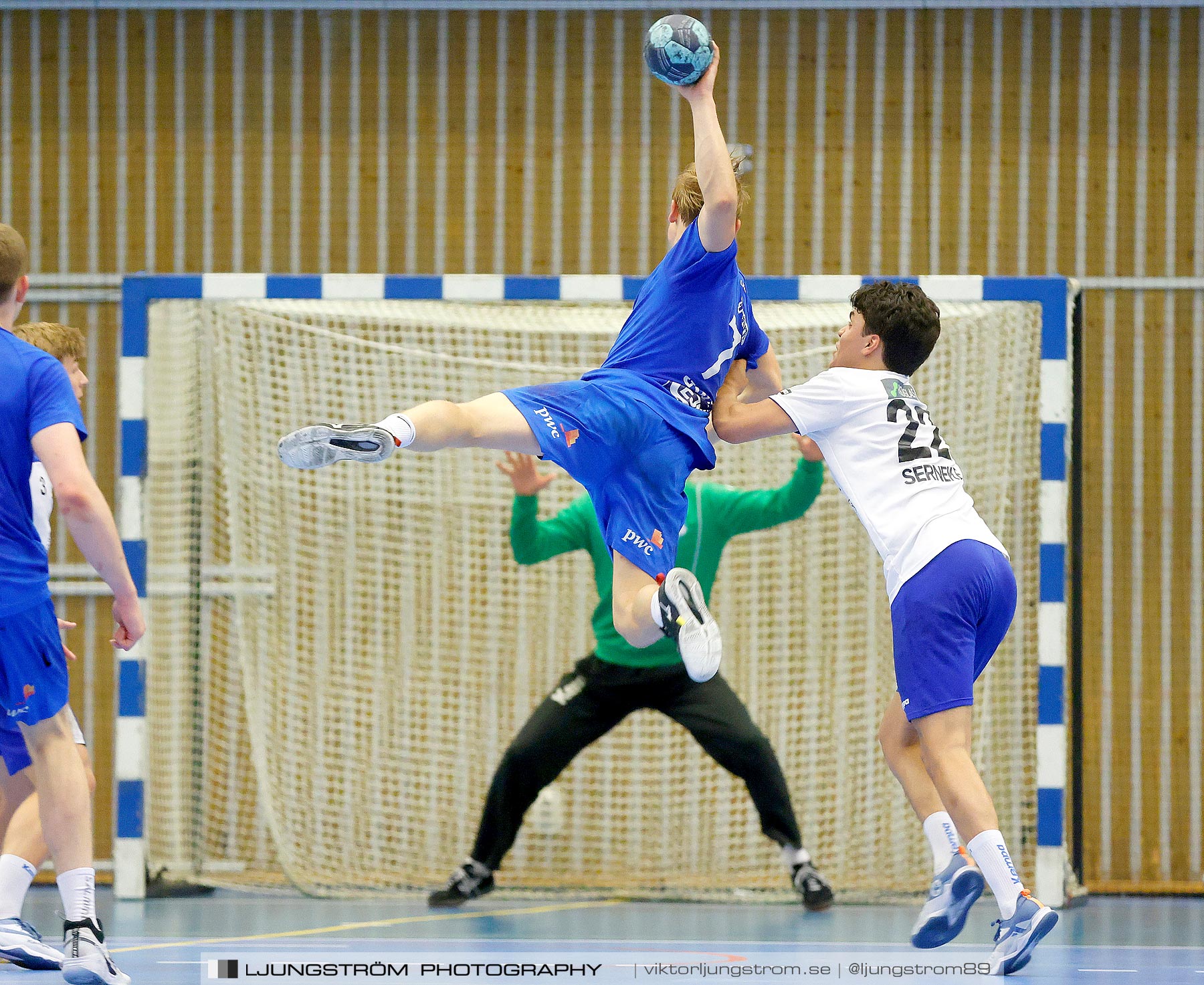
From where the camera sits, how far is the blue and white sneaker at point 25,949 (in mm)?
4348

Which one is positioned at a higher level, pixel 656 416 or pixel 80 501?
pixel 656 416

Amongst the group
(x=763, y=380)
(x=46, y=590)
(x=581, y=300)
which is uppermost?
(x=581, y=300)

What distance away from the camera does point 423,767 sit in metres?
7.54

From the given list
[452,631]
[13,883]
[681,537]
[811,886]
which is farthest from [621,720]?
[13,883]

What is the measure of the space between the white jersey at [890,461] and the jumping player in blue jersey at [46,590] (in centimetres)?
214

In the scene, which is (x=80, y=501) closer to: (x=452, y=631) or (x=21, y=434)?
(x=21, y=434)

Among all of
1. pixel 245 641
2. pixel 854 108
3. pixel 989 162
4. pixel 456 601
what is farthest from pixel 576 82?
pixel 245 641

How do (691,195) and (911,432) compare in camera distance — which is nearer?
(911,432)

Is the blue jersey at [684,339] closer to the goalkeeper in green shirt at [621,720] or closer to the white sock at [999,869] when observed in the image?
the white sock at [999,869]

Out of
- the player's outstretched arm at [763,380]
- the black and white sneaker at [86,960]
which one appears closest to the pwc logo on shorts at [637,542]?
the player's outstretched arm at [763,380]

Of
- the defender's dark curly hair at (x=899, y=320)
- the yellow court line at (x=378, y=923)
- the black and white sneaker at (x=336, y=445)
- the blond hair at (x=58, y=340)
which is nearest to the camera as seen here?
the black and white sneaker at (x=336, y=445)

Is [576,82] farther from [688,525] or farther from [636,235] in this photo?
[688,525]

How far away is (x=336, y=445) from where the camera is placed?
411cm

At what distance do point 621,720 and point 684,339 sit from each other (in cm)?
242
